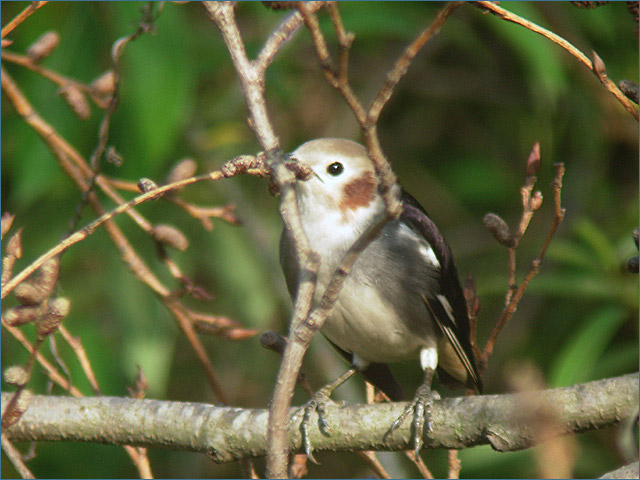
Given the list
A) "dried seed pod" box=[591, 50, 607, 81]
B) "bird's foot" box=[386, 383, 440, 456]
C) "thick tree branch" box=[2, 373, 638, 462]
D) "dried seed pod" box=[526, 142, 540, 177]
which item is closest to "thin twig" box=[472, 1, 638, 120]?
"dried seed pod" box=[591, 50, 607, 81]

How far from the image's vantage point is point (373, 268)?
2.44 m

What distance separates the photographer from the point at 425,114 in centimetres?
458

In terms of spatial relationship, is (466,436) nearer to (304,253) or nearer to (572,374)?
(304,253)

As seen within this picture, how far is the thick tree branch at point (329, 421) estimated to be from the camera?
147cm

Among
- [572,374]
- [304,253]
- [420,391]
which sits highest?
[304,253]

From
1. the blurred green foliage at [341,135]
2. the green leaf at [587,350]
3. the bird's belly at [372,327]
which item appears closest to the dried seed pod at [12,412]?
the bird's belly at [372,327]

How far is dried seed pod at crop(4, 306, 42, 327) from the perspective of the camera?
4.19ft

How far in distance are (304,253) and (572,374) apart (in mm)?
2119

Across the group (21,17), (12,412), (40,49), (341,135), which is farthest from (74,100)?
(341,135)

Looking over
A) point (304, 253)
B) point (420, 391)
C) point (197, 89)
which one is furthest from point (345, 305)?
point (197, 89)

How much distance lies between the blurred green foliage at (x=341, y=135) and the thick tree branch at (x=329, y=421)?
1.15 m

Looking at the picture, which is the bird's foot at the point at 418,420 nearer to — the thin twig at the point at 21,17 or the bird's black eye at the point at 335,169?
the bird's black eye at the point at 335,169

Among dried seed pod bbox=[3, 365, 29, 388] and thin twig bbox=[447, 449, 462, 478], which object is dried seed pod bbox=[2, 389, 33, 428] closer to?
dried seed pod bbox=[3, 365, 29, 388]

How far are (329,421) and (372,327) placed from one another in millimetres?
707
